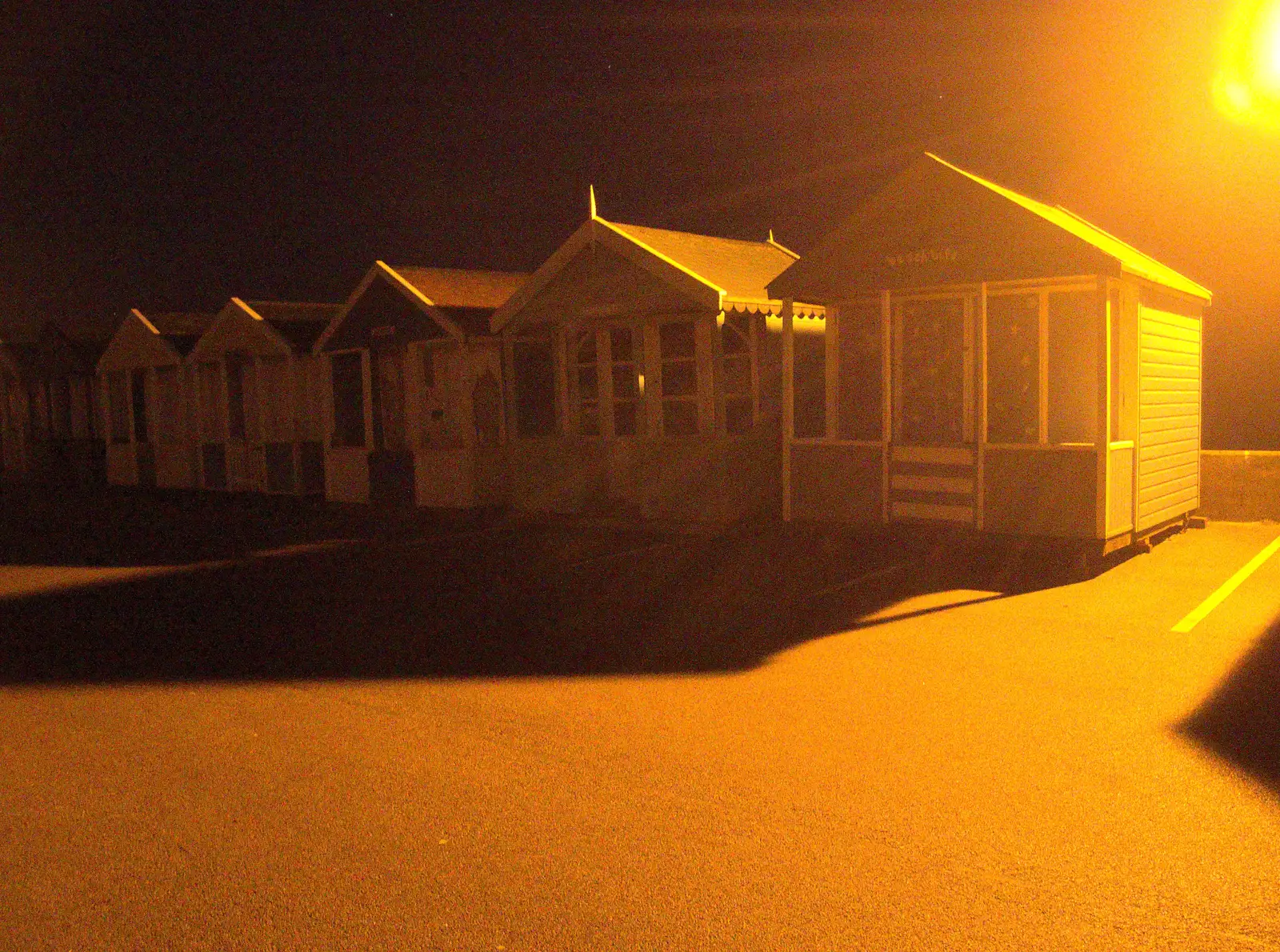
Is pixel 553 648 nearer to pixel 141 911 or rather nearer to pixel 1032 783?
pixel 1032 783

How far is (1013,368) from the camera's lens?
12.7m

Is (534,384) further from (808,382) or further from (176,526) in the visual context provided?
(176,526)

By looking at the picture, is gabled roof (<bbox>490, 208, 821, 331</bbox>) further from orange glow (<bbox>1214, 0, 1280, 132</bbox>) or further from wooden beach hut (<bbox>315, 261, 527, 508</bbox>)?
orange glow (<bbox>1214, 0, 1280, 132</bbox>)

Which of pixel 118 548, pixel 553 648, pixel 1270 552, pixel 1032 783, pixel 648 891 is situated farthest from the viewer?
pixel 118 548

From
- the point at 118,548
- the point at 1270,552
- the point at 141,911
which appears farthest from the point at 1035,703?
the point at 118,548

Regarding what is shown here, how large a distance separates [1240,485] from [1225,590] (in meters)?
Answer: 5.80

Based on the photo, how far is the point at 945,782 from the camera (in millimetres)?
5324

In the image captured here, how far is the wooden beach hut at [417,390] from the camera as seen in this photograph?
18375 millimetres

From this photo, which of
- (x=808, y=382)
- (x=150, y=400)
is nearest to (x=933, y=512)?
(x=808, y=382)

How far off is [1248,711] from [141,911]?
5.44 metres

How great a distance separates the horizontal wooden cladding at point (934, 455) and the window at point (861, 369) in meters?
0.77

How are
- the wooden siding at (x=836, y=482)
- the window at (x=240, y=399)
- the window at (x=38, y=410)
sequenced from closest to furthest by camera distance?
the wooden siding at (x=836, y=482) → the window at (x=240, y=399) → the window at (x=38, y=410)

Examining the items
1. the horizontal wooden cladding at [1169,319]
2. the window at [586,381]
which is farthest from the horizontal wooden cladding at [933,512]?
the window at [586,381]

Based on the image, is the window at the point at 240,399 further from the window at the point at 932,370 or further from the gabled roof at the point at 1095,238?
the gabled roof at the point at 1095,238
